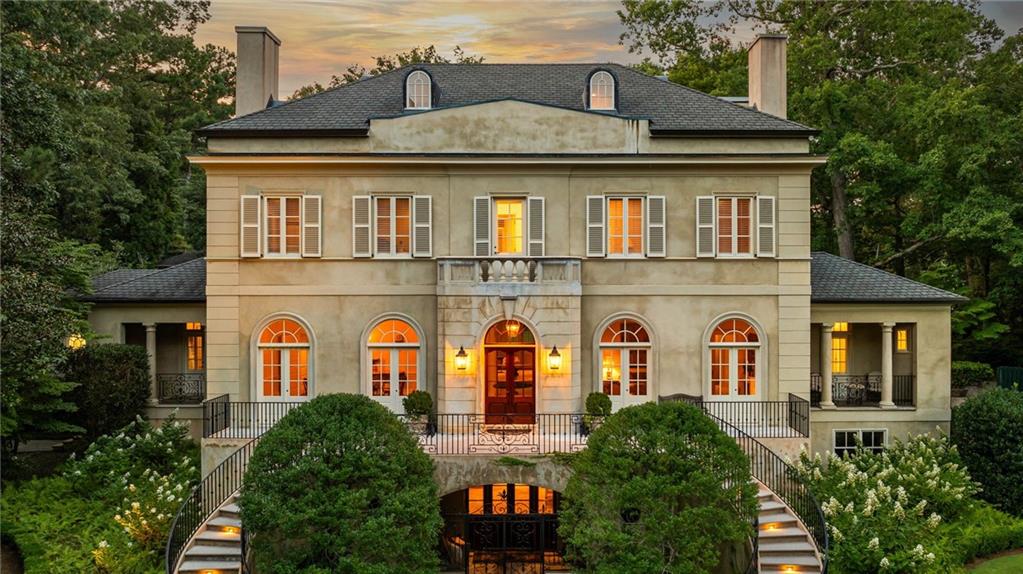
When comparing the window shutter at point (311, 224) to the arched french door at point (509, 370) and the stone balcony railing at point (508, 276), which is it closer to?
the stone balcony railing at point (508, 276)

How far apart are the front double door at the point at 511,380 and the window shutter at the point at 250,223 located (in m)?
7.37

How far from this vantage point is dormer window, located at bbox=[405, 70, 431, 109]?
2361cm

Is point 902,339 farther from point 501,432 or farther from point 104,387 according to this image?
point 104,387

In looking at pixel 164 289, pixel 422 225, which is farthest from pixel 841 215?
pixel 164 289

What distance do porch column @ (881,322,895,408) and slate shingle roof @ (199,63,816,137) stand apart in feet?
22.0

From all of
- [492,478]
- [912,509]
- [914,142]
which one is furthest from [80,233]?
[914,142]

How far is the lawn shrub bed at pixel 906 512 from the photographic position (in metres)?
16.3

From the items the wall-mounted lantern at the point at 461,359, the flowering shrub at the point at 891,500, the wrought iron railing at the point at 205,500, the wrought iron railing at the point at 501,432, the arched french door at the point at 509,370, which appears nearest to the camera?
the flowering shrub at the point at 891,500

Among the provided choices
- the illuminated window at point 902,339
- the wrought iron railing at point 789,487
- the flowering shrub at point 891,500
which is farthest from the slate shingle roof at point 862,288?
the wrought iron railing at point 789,487

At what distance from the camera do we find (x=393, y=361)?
22328mm

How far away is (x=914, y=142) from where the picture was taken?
33.6m

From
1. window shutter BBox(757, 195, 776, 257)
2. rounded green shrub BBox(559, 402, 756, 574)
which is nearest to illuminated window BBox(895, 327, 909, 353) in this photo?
window shutter BBox(757, 195, 776, 257)

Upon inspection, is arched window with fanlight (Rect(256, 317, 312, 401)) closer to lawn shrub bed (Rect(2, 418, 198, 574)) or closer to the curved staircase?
lawn shrub bed (Rect(2, 418, 198, 574))

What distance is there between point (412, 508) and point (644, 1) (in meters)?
34.9
